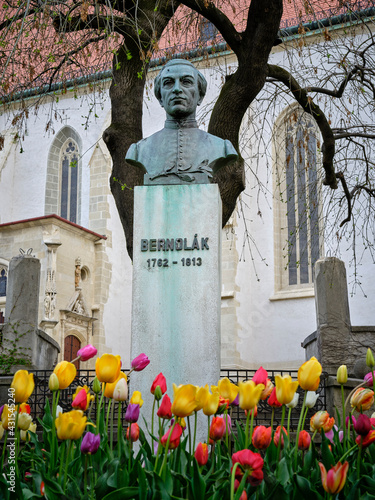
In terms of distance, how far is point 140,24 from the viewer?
Answer: 7965mm

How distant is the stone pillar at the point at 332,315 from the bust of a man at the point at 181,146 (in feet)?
16.8

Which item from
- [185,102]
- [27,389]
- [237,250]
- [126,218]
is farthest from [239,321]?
[27,389]

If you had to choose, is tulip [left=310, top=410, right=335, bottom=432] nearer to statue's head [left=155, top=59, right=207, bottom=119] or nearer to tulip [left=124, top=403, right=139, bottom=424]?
tulip [left=124, top=403, right=139, bottom=424]

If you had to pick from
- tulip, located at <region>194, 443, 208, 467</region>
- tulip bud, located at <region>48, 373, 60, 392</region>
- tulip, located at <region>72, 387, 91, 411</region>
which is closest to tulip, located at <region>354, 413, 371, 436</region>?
tulip, located at <region>194, 443, 208, 467</region>

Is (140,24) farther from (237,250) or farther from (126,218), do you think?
(237,250)

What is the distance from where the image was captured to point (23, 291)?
9.85 metres

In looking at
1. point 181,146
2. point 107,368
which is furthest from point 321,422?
point 181,146

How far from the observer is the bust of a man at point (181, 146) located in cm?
476

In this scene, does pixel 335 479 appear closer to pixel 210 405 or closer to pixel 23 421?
pixel 210 405

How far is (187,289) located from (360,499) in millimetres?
2546

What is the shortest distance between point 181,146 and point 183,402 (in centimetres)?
301

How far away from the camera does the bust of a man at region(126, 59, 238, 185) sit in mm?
4758

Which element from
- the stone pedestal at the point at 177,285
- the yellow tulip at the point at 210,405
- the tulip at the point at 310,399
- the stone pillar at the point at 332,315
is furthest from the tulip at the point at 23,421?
the stone pillar at the point at 332,315

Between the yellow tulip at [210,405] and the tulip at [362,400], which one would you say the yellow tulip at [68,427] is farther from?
the tulip at [362,400]
